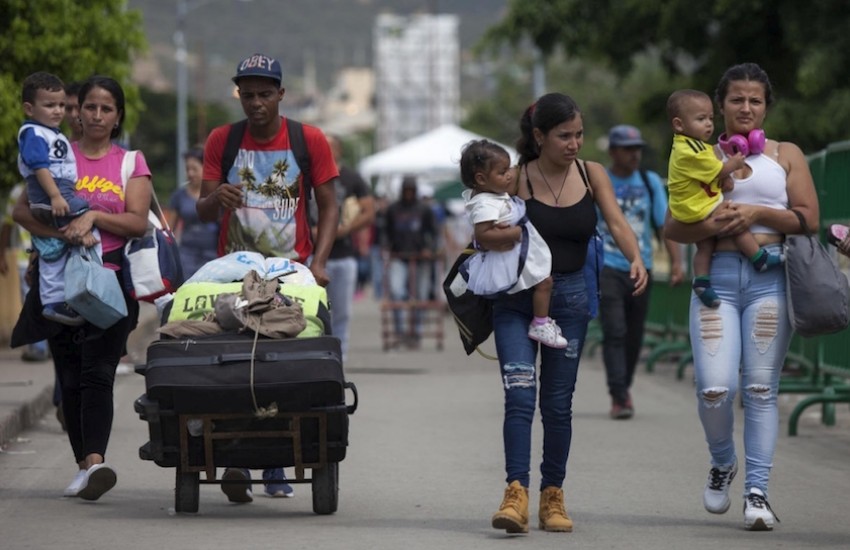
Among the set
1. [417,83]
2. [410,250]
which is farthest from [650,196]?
[417,83]

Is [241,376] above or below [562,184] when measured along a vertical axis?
below

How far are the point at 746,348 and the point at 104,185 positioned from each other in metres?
3.03

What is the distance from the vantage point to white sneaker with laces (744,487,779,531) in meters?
7.43

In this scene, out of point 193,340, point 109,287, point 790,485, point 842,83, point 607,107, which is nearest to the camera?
point 193,340

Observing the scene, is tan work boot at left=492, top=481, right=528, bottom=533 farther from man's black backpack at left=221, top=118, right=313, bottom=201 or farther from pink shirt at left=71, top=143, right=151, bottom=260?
pink shirt at left=71, top=143, right=151, bottom=260

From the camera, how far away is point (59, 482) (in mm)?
9125

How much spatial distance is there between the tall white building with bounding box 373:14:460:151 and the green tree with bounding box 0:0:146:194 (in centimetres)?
15979

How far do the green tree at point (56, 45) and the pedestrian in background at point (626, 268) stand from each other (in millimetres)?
4855

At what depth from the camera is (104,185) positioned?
8445 mm

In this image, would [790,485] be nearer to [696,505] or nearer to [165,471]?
[696,505]

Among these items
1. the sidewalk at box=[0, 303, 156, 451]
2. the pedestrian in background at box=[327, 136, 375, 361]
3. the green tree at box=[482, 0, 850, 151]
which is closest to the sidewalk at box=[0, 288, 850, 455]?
the sidewalk at box=[0, 303, 156, 451]

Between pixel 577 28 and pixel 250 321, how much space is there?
19.7 meters

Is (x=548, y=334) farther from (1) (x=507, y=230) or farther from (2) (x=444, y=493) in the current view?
(2) (x=444, y=493)

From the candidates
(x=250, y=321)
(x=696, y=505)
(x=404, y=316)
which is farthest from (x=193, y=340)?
(x=404, y=316)
